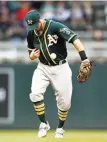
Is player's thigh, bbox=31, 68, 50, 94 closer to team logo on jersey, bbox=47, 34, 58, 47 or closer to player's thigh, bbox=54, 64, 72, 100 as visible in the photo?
player's thigh, bbox=54, 64, 72, 100

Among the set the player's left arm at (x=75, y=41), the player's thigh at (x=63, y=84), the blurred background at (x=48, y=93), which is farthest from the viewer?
the blurred background at (x=48, y=93)

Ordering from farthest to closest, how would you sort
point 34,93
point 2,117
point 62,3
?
point 62,3, point 2,117, point 34,93

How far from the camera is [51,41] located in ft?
30.6

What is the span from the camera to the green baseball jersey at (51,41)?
30.3 feet

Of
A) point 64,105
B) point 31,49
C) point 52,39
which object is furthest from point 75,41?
point 64,105

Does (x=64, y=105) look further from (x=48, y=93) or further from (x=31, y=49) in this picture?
(x=48, y=93)

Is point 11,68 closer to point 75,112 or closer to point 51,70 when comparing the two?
point 75,112

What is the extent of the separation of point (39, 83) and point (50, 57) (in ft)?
1.53

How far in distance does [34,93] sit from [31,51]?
2.29 ft

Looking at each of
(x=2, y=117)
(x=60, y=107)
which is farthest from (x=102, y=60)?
(x=60, y=107)

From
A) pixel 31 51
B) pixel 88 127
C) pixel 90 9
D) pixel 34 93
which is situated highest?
pixel 90 9

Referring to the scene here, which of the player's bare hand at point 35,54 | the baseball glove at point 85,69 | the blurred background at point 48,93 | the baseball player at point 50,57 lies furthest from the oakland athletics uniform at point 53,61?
the blurred background at point 48,93

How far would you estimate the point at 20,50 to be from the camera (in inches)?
519

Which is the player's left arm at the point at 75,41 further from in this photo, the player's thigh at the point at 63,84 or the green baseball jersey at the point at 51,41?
the player's thigh at the point at 63,84
